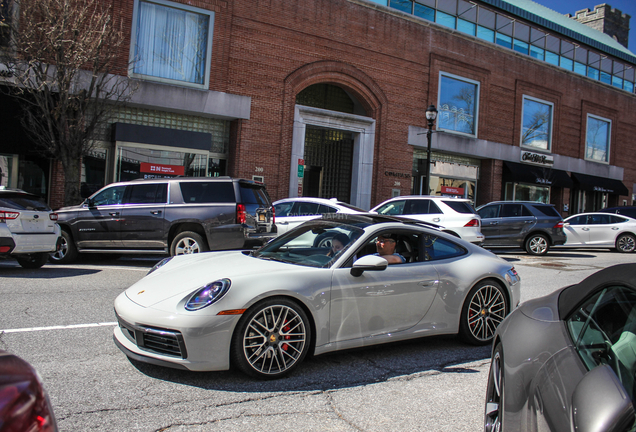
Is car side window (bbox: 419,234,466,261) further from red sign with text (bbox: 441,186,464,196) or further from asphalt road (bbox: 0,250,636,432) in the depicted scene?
red sign with text (bbox: 441,186,464,196)

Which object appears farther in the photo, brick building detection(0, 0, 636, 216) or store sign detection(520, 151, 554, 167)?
store sign detection(520, 151, 554, 167)

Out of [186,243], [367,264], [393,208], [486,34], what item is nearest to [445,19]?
[486,34]

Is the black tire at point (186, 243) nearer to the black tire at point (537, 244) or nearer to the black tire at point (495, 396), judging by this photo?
the black tire at point (495, 396)

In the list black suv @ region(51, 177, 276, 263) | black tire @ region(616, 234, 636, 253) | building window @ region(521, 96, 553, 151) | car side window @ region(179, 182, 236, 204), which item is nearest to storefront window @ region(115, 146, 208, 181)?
black suv @ region(51, 177, 276, 263)

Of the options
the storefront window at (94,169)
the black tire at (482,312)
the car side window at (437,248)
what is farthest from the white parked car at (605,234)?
the storefront window at (94,169)

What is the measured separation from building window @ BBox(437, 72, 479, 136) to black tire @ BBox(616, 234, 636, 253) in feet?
29.6

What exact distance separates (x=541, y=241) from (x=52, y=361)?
49.4 ft

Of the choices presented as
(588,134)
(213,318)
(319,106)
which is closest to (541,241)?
Result: (319,106)

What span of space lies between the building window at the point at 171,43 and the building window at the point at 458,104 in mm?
11539

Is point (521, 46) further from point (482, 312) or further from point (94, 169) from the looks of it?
point (482, 312)

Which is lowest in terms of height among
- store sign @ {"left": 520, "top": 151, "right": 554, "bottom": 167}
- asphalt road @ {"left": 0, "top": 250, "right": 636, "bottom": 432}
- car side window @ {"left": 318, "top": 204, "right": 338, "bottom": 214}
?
asphalt road @ {"left": 0, "top": 250, "right": 636, "bottom": 432}

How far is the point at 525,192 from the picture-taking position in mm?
27297

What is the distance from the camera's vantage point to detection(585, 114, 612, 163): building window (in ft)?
100.0

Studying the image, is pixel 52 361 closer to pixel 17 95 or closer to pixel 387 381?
pixel 387 381
